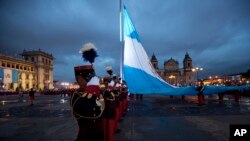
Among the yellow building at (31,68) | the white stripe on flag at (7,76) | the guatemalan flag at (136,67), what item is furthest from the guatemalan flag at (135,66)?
the yellow building at (31,68)

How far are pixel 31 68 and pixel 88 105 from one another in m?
116

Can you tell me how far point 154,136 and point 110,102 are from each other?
190 cm

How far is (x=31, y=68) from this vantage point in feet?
365

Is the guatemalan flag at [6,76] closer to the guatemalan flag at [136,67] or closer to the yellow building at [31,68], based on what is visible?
the yellow building at [31,68]

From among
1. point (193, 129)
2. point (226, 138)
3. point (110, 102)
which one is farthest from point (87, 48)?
point (193, 129)

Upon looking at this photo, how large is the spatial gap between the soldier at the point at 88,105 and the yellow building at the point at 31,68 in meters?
94.9

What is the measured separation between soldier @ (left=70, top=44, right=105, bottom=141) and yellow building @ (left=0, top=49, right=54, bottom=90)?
94947 mm

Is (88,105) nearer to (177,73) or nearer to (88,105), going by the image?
(88,105)

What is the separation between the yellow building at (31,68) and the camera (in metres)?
97.1

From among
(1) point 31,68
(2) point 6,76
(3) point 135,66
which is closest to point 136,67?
(3) point 135,66

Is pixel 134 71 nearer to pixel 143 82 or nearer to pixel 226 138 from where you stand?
pixel 143 82

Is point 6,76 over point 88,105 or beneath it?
over

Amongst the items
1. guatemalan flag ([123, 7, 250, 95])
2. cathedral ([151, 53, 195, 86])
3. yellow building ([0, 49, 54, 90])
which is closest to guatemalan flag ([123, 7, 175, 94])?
guatemalan flag ([123, 7, 250, 95])

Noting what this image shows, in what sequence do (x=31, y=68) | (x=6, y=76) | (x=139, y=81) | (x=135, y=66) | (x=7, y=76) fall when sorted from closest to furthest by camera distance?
(x=135, y=66)
(x=139, y=81)
(x=6, y=76)
(x=7, y=76)
(x=31, y=68)
